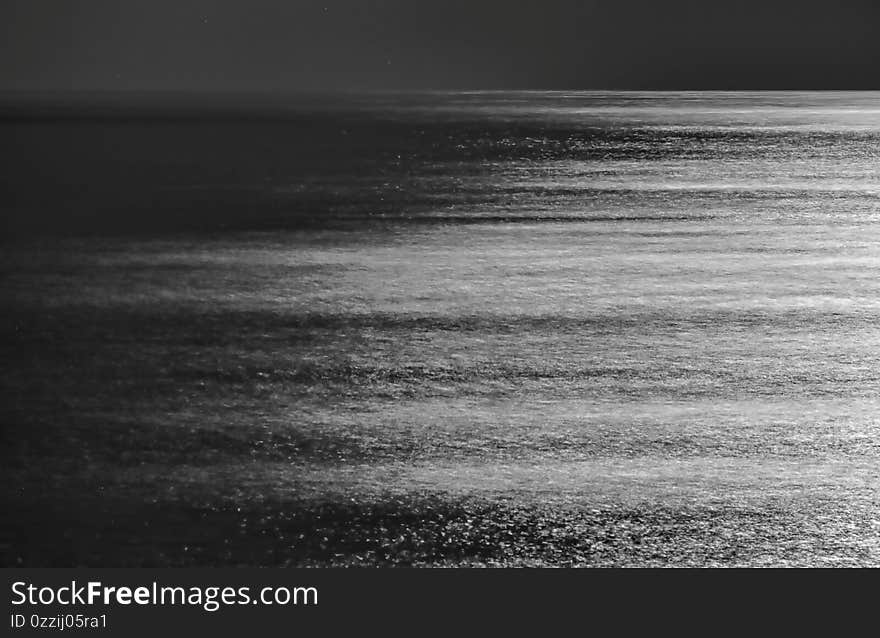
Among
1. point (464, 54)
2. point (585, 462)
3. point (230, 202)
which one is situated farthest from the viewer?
point (464, 54)

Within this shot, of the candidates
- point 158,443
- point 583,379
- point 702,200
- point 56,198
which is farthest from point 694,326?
point 56,198

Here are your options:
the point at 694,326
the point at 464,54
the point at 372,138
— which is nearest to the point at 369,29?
the point at 464,54

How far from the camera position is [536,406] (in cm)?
739

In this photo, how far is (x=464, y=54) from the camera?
13088cm

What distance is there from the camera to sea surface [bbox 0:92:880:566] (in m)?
5.57

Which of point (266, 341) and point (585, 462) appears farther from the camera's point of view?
point (266, 341)

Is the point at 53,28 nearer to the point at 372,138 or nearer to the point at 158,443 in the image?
the point at 372,138

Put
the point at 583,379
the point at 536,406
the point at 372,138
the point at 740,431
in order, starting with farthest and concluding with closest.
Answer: the point at 372,138 < the point at 583,379 < the point at 536,406 < the point at 740,431

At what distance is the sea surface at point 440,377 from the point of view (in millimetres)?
5570

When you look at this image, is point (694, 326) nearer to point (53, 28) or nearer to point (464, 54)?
point (464, 54)

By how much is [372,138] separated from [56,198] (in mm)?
13439

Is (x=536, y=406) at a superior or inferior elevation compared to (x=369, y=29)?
inferior

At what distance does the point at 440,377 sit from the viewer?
7.96 meters

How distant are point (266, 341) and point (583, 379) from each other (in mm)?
2142
